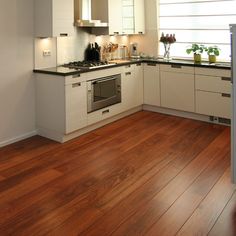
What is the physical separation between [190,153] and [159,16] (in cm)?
293

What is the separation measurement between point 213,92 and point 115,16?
193cm

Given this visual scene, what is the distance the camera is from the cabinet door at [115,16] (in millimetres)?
4848

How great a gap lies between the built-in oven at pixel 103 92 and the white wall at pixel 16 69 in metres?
0.79

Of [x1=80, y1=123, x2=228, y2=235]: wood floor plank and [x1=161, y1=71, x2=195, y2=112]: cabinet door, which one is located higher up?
[x1=161, y1=71, x2=195, y2=112]: cabinet door

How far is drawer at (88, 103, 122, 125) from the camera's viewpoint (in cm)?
442

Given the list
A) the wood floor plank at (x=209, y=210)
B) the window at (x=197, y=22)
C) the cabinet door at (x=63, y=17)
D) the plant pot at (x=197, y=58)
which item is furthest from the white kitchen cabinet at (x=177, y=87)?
the wood floor plank at (x=209, y=210)

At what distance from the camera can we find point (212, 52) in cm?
489

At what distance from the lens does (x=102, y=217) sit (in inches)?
96.5

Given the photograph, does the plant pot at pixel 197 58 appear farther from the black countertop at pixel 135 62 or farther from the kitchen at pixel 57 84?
the kitchen at pixel 57 84

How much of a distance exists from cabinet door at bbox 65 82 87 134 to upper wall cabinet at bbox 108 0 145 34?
1.32m

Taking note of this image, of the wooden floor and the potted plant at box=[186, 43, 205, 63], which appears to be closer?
the wooden floor

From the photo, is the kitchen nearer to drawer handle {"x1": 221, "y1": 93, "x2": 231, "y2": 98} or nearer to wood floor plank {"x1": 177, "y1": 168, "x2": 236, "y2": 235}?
drawer handle {"x1": 221, "y1": 93, "x2": 231, "y2": 98}

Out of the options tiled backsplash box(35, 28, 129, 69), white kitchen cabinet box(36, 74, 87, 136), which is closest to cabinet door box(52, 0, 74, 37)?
tiled backsplash box(35, 28, 129, 69)

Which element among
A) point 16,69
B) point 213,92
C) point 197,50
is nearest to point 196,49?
point 197,50
